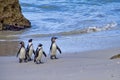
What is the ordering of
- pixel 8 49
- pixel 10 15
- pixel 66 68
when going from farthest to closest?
pixel 10 15 < pixel 8 49 < pixel 66 68

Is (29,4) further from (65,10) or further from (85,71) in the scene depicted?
(85,71)

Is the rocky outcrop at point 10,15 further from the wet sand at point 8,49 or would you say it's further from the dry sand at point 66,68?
the dry sand at point 66,68

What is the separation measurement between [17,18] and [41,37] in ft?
9.62

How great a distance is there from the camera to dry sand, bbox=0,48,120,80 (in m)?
9.73

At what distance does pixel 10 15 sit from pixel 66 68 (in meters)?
11.9

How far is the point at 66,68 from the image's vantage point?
36.1ft

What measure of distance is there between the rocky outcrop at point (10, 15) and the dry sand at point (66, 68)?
29.4ft

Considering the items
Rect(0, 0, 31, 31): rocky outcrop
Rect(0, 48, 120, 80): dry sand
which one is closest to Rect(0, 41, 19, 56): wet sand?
Rect(0, 48, 120, 80): dry sand

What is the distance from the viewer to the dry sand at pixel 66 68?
31.9 feet

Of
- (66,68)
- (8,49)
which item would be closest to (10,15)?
(8,49)

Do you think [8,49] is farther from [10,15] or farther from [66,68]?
[10,15]

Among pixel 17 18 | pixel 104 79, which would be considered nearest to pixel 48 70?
pixel 104 79

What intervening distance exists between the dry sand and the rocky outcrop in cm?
897

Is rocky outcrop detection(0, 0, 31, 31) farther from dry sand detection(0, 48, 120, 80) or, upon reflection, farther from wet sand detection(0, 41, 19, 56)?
dry sand detection(0, 48, 120, 80)
